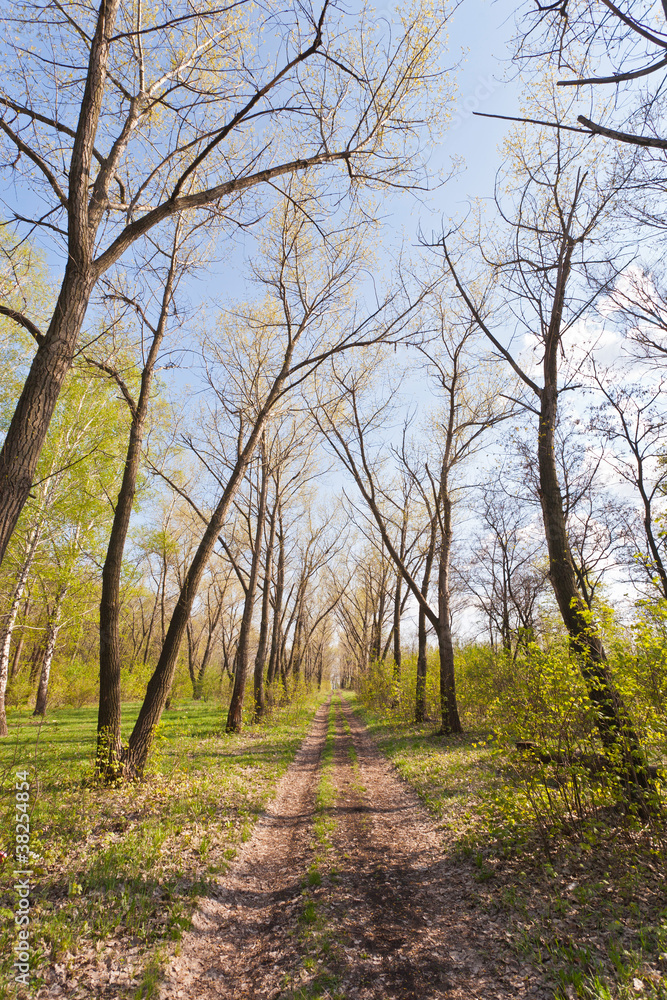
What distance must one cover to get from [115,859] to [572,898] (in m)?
4.34

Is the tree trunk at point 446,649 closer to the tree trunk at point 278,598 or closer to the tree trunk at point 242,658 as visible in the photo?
the tree trunk at point 242,658

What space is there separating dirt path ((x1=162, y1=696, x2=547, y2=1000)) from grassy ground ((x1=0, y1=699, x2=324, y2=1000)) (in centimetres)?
27

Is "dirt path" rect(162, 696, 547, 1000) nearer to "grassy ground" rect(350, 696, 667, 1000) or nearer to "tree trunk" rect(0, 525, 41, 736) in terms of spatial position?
"grassy ground" rect(350, 696, 667, 1000)

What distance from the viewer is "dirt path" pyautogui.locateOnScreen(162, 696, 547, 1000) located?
2977 millimetres

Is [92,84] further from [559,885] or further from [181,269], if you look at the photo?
[559,885]

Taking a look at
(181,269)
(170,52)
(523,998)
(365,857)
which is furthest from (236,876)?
(170,52)

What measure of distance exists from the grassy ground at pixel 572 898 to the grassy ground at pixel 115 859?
275cm

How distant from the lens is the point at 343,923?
12.1ft

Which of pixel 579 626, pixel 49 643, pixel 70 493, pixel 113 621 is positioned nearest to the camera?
pixel 579 626

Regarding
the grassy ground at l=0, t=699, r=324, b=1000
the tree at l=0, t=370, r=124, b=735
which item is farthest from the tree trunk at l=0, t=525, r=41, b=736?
the grassy ground at l=0, t=699, r=324, b=1000

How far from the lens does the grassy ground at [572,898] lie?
2.75m

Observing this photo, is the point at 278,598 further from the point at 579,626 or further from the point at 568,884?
the point at 568,884

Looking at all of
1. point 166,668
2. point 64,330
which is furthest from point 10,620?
point 64,330

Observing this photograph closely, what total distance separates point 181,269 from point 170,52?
9.27ft
